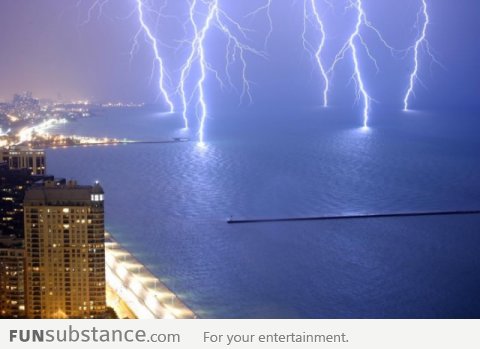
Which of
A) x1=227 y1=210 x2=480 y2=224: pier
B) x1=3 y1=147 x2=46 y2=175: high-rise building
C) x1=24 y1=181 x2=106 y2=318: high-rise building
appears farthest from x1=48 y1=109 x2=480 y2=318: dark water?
x1=24 y1=181 x2=106 y2=318: high-rise building

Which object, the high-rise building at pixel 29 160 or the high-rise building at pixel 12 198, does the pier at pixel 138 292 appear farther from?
the high-rise building at pixel 29 160

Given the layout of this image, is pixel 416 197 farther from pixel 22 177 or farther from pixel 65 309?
pixel 65 309

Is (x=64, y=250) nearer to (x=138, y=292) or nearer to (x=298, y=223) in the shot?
(x=138, y=292)

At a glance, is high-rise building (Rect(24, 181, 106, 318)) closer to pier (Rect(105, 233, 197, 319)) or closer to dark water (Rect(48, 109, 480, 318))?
pier (Rect(105, 233, 197, 319))

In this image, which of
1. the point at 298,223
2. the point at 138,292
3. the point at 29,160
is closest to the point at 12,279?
the point at 138,292
